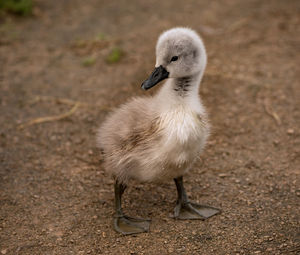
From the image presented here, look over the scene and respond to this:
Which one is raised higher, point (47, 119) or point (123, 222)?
point (47, 119)

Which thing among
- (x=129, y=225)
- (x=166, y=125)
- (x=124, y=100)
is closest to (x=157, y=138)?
(x=166, y=125)

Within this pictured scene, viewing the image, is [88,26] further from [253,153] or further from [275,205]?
[275,205]

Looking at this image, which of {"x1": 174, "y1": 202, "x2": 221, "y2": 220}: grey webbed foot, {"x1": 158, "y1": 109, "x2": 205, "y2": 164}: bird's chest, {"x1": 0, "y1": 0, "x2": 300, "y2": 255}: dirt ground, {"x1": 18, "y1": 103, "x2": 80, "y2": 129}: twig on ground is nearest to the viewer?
{"x1": 158, "y1": 109, "x2": 205, "y2": 164}: bird's chest

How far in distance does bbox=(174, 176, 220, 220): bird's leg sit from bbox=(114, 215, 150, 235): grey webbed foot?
0.84 ft

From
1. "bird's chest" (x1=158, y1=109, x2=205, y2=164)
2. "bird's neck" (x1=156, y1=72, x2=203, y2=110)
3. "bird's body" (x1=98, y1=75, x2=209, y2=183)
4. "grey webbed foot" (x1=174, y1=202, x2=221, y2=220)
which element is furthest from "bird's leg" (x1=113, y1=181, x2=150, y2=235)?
"bird's neck" (x1=156, y1=72, x2=203, y2=110)

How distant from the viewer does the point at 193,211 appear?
3.31 metres

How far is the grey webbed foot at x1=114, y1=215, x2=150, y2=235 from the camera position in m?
3.12

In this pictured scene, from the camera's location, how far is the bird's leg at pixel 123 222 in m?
3.13

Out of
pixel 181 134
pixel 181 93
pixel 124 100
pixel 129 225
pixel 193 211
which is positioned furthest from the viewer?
pixel 124 100

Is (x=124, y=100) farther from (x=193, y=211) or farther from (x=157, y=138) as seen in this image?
(x=157, y=138)

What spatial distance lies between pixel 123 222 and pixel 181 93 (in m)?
1.04

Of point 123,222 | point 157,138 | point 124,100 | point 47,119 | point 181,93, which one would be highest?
point 181,93

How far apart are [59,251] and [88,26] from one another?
4.25 meters

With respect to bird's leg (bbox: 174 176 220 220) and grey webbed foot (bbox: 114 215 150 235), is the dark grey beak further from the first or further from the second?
grey webbed foot (bbox: 114 215 150 235)
